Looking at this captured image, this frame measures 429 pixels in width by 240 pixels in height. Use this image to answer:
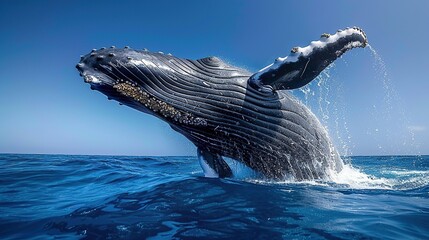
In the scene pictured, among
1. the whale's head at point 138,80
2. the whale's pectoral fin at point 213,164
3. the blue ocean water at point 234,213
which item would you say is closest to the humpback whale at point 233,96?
the whale's head at point 138,80

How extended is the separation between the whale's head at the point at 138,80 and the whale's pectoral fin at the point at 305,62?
1.29 meters

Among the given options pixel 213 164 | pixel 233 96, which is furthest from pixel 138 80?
pixel 213 164

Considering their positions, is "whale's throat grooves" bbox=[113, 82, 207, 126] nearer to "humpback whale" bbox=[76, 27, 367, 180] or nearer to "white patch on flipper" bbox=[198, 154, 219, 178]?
"humpback whale" bbox=[76, 27, 367, 180]

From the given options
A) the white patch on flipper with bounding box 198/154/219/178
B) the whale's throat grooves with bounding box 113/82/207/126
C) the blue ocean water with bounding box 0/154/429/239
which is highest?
the whale's throat grooves with bounding box 113/82/207/126

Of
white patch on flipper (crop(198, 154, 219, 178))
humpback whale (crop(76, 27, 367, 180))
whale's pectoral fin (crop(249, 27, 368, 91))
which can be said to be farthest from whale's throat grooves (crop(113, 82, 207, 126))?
white patch on flipper (crop(198, 154, 219, 178))

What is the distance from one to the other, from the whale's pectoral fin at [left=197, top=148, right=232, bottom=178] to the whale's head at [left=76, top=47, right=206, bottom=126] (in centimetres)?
120

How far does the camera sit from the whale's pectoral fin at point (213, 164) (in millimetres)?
6337

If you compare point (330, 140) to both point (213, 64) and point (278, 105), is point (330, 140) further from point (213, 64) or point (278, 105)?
point (213, 64)

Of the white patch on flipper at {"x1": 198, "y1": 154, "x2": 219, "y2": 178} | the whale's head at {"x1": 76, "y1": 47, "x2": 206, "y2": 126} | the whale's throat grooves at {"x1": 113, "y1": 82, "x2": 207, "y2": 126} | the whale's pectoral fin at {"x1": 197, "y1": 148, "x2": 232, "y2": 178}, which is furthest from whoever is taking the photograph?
the white patch on flipper at {"x1": 198, "y1": 154, "x2": 219, "y2": 178}

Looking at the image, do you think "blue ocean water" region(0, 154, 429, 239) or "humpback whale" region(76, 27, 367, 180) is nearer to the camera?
"blue ocean water" region(0, 154, 429, 239)

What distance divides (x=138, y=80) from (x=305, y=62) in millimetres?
2565

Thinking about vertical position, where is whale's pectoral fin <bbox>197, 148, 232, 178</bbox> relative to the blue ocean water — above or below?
above

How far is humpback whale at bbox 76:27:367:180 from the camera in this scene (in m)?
4.90

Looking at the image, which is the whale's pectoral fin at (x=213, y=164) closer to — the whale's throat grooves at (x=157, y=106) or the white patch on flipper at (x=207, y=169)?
the white patch on flipper at (x=207, y=169)
